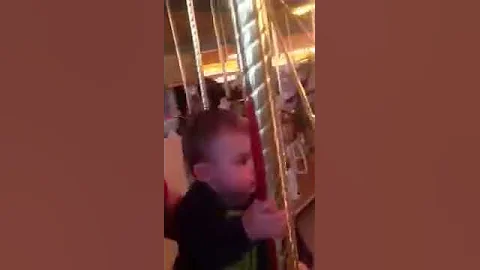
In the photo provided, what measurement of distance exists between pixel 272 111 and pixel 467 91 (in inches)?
11.1

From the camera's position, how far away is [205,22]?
3.59 ft

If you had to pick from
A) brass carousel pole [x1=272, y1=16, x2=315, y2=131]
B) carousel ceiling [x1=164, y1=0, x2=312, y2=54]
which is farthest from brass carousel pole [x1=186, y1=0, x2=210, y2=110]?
brass carousel pole [x1=272, y1=16, x2=315, y2=131]

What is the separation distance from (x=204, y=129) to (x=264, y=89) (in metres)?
0.10

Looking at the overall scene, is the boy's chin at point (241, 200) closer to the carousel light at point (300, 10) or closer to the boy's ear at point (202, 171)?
the boy's ear at point (202, 171)

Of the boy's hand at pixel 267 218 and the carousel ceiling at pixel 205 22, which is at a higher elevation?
the carousel ceiling at pixel 205 22

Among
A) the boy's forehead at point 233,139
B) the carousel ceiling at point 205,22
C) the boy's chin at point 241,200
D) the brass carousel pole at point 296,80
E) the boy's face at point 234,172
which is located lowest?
the boy's chin at point 241,200

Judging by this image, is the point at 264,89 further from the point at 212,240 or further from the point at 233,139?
the point at 212,240

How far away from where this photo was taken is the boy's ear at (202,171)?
1105mm

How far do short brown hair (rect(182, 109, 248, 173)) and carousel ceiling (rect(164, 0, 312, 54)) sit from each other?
0.31 ft

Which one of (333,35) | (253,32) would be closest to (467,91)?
(333,35)

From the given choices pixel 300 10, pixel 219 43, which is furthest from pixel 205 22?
pixel 300 10

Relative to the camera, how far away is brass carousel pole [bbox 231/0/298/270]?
1.10 metres

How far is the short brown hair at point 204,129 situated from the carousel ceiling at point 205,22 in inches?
3.8

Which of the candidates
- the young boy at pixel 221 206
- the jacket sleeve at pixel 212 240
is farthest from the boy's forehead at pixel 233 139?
the jacket sleeve at pixel 212 240
